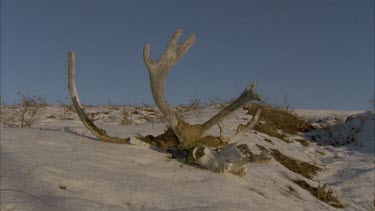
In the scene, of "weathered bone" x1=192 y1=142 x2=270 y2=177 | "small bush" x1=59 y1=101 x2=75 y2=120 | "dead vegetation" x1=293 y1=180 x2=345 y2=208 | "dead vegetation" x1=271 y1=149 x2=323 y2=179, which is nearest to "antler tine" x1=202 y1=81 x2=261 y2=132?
"weathered bone" x1=192 y1=142 x2=270 y2=177

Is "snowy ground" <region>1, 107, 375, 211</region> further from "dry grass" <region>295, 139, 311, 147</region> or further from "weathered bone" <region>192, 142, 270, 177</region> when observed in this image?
"dry grass" <region>295, 139, 311, 147</region>

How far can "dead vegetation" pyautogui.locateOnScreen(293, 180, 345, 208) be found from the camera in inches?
190

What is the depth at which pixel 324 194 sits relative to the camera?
4980mm

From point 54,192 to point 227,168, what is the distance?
174cm

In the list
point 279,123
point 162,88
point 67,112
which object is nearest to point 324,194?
point 162,88

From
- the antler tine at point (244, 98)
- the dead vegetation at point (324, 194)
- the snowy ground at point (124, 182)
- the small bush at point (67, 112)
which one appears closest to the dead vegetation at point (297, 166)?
the snowy ground at point (124, 182)

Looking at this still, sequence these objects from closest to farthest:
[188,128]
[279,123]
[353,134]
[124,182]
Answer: [124,182] → [188,128] → [353,134] → [279,123]

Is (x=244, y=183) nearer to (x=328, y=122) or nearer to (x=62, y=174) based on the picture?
(x=62, y=174)

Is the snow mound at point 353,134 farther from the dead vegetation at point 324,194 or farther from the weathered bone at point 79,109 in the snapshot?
the weathered bone at point 79,109

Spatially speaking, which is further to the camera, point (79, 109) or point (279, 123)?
point (279, 123)

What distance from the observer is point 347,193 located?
17.9ft

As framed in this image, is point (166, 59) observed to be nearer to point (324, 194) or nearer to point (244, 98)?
point (244, 98)

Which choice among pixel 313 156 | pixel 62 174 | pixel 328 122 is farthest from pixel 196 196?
pixel 328 122

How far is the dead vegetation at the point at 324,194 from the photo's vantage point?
483cm
